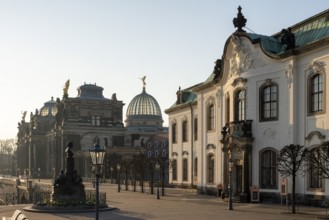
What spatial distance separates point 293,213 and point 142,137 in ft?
317

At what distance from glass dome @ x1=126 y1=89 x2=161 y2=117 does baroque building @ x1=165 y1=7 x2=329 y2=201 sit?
3637 inches

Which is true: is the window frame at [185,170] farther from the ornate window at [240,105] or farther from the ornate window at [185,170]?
the ornate window at [240,105]

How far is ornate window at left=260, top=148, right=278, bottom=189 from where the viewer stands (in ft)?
125

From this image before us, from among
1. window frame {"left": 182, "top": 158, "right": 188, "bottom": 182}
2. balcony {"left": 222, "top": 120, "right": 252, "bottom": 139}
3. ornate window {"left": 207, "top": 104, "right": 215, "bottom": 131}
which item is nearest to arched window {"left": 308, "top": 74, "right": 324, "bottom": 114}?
balcony {"left": 222, "top": 120, "right": 252, "bottom": 139}

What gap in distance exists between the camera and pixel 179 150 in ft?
204

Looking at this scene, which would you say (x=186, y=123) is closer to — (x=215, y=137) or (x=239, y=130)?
(x=215, y=137)

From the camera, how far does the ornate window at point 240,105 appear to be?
41.4m

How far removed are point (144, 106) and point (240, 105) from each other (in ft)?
332

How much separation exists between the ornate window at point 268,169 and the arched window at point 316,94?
15.3 ft

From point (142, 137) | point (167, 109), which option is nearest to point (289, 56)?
point (167, 109)

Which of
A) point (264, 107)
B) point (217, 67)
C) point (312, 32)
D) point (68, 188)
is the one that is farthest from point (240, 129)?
point (68, 188)

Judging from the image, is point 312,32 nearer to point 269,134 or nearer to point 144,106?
point 269,134

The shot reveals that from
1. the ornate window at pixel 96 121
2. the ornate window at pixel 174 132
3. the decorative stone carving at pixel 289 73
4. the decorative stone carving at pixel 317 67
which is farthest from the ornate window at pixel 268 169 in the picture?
the ornate window at pixel 96 121

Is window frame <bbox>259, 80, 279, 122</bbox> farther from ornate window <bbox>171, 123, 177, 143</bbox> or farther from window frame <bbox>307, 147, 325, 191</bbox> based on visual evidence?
ornate window <bbox>171, 123, 177, 143</bbox>
